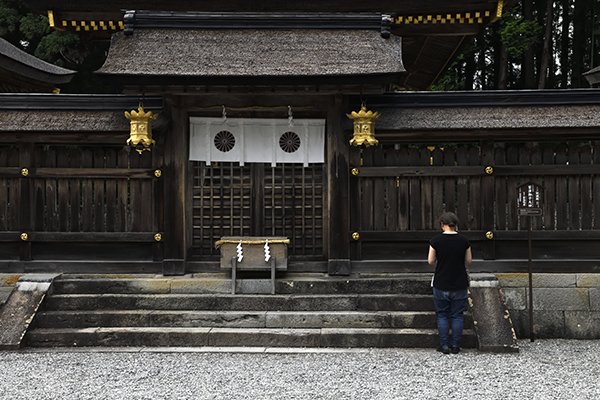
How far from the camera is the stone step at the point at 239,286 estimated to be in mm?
7828

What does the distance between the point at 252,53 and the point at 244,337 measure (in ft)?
12.7

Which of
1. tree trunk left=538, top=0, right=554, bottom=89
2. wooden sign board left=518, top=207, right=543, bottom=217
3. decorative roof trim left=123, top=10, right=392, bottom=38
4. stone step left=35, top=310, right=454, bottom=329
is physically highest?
tree trunk left=538, top=0, right=554, bottom=89

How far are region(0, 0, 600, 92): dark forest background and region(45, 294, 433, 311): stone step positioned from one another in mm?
11195

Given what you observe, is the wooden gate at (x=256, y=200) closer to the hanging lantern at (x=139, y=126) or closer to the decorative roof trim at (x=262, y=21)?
the hanging lantern at (x=139, y=126)

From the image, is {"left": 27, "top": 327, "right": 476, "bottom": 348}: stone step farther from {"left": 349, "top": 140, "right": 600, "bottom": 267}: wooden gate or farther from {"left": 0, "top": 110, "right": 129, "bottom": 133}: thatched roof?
{"left": 0, "top": 110, "right": 129, "bottom": 133}: thatched roof

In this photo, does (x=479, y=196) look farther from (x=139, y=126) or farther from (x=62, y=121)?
(x=62, y=121)

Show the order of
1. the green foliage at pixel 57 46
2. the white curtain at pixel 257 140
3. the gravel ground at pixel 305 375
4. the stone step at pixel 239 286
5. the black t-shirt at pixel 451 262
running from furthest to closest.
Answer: the green foliage at pixel 57 46, the white curtain at pixel 257 140, the stone step at pixel 239 286, the black t-shirt at pixel 451 262, the gravel ground at pixel 305 375

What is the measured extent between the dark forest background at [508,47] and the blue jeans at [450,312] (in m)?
13.7

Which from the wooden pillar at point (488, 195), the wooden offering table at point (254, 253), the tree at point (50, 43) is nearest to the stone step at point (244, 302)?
the wooden offering table at point (254, 253)

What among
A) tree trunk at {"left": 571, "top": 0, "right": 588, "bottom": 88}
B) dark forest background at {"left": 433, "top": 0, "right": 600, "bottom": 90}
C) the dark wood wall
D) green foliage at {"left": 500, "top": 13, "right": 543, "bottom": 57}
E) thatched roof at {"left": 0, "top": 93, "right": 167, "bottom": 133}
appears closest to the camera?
thatched roof at {"left": 0, "top": 93, "right": 167, "bottom": 133}

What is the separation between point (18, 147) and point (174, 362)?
4098mm

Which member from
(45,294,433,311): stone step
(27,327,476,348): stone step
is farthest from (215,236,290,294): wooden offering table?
(27,327,476,348): stone step

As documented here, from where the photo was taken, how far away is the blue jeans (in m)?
6.66

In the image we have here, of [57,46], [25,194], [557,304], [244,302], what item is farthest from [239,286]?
[57,46]
